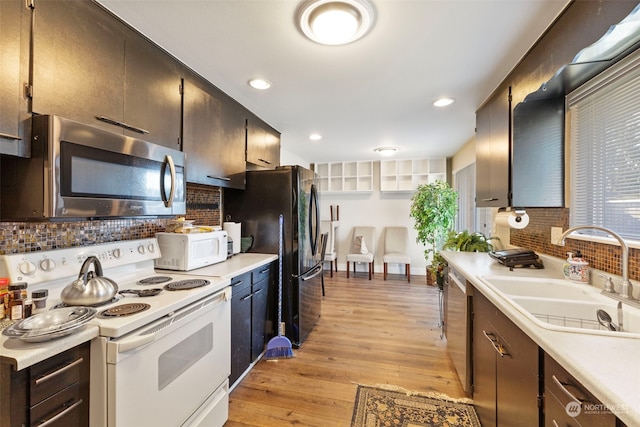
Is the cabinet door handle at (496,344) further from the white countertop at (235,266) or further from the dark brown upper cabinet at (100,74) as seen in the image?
the dark brown upper cabinet at (100,74)

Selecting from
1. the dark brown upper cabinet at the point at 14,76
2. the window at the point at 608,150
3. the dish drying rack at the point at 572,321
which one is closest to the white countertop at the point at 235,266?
the dark brown upper cabinet at the point at 14,76

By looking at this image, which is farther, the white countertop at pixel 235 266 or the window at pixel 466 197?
the window at pixel 466 197

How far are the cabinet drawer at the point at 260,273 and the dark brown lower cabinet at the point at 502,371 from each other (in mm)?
1624

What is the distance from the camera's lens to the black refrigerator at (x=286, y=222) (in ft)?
8.55

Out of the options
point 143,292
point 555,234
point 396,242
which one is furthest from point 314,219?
point 396,242

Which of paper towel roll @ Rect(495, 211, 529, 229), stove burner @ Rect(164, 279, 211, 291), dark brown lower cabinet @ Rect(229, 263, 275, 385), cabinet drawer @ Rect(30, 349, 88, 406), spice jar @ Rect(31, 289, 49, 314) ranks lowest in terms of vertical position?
dark brown lower cabinet @ Rect(229, 263, 275, 385)

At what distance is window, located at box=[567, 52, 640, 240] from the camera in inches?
52.0

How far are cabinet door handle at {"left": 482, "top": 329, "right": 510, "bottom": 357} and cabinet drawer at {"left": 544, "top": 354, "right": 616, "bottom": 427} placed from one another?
0.32m

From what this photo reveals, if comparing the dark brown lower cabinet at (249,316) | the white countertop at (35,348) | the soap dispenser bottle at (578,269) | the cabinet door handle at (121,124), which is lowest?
the dark brown lower cabinet at (249,316)

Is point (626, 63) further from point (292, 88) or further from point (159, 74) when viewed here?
point (159, 74)

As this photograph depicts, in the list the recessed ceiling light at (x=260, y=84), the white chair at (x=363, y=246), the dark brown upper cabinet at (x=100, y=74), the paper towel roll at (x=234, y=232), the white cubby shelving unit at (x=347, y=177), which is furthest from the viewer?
the white cubby shelving unit at (x=347, y=177)

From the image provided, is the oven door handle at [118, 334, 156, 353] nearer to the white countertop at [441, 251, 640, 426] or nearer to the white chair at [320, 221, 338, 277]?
the white countertop at [441, 251, 640, 426]

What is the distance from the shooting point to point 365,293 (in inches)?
168

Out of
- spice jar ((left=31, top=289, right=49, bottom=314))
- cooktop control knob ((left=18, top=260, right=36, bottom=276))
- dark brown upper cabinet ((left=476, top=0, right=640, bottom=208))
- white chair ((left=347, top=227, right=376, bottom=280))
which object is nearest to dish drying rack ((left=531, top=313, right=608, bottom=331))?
dark brown upper cabinet ((left=476, top=0, right=640, bottom=208))
